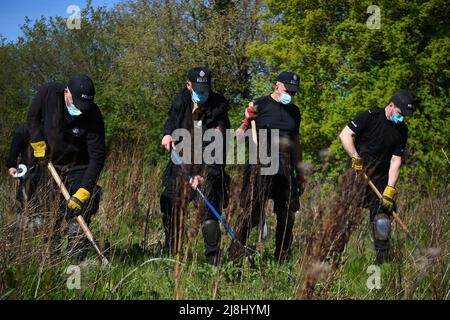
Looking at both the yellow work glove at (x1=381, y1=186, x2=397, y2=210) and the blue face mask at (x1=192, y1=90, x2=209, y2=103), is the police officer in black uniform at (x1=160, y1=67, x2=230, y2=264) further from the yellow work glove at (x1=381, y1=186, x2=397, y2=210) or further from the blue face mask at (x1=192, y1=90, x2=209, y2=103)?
the yellow work glove at (x1=381, y1=186, x2=397, y2=210)

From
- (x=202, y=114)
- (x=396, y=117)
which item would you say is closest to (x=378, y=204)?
(x=396, y=117)

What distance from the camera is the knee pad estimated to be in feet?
15.9

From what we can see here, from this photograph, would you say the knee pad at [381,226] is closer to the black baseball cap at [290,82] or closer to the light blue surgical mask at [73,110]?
the black baseball cap at [290,82]

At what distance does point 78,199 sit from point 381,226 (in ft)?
8.67

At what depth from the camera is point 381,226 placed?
5.04m

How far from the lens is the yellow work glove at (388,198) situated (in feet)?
17.2

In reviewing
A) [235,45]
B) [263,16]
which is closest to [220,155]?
[263,16]

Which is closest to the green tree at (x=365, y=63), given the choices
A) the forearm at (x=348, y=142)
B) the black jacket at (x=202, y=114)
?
the forearm at (x=348, y=142)

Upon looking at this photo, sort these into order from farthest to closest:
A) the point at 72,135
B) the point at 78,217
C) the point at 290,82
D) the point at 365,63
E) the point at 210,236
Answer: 1. the point at 365,63
2. the point at 290,82
3. the point at 210,236
4. the point at 72,135
5. the point at 78,217

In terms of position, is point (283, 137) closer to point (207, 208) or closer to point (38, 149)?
point (207, 208)

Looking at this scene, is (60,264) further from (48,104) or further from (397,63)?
(397,63)

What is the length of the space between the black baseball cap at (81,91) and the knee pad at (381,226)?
2671 millimetres

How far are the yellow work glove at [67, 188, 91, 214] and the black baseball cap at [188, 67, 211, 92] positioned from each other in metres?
1.38

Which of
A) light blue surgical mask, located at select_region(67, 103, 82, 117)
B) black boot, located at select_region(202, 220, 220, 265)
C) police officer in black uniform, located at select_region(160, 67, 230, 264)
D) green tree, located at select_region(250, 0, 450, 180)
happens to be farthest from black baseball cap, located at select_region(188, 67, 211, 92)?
green tree, located at select_region(250, 0, 450, 180)
